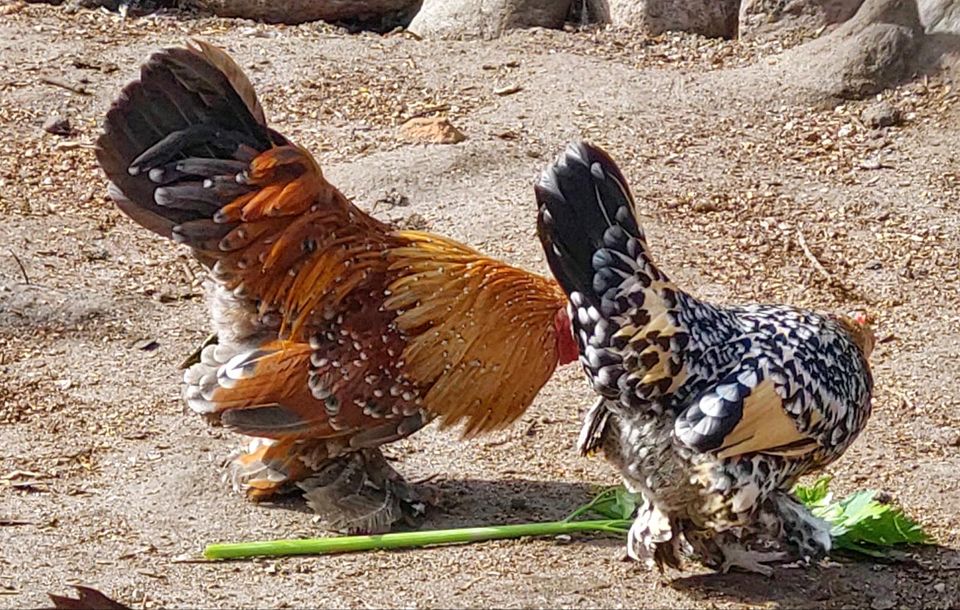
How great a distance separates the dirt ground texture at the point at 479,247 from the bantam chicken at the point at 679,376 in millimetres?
463

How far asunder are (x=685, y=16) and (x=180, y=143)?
551 cm

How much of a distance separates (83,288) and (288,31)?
3557 mm

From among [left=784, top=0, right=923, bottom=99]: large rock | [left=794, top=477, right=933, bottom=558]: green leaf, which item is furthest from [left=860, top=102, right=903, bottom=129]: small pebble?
[left=794, top=477, right=933, bottom=558]: green leaf

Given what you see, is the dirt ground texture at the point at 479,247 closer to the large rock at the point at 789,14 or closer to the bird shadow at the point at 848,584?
the bird shadow at the point at 848,584

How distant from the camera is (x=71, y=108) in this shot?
30.0 ft

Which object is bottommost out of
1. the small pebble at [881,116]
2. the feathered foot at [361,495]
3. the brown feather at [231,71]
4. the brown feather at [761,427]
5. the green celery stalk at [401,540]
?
the green celery stalk at [401,540]

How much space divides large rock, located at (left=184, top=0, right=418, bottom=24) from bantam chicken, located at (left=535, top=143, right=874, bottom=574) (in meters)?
6.15

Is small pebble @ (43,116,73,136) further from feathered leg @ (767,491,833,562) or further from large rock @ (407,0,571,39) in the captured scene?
feathered leg @ (767,491,833,562)

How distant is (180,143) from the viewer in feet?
17.7

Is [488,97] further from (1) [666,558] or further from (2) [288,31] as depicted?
(1) [666,558]

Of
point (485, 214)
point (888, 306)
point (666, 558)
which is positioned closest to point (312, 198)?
point (666, 558)

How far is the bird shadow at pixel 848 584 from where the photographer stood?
5.10m

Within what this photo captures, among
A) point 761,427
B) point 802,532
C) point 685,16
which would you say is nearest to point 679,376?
point 761,427

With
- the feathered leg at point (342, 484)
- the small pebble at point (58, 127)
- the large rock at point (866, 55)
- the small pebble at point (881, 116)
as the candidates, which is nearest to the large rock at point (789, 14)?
the large rock at point (866, 55)
